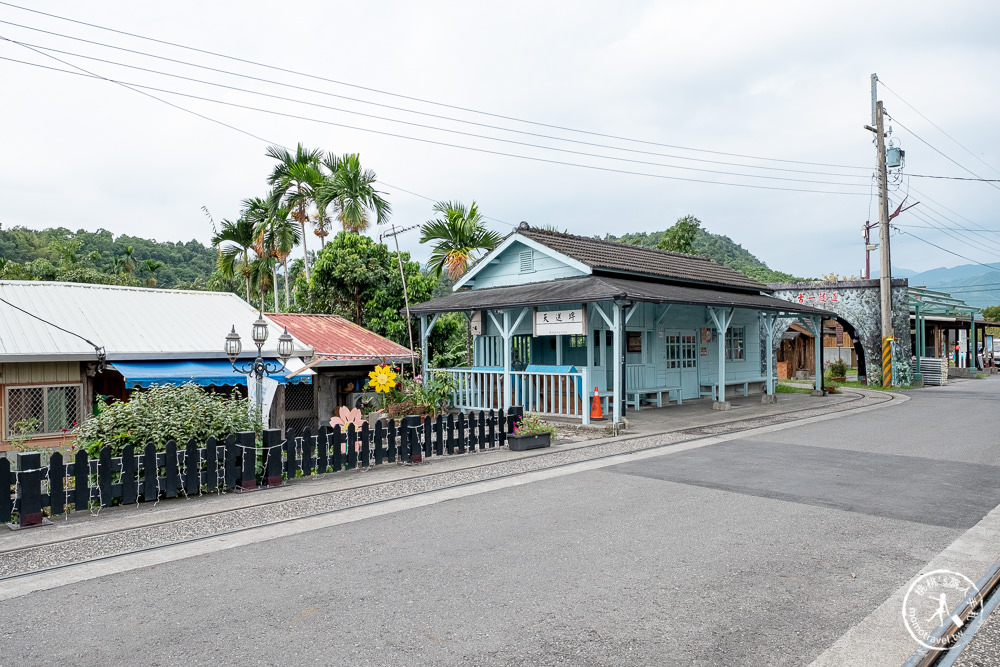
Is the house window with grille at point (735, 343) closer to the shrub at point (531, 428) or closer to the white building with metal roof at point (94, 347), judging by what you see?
the shrub at point (531, 428)

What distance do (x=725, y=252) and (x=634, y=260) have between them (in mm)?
54084

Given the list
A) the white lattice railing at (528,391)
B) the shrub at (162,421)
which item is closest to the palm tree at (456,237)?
the white lattice railing at (528,391)

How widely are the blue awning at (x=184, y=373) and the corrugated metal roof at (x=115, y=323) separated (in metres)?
0.15

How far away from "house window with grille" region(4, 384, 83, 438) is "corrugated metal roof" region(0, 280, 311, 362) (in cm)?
69

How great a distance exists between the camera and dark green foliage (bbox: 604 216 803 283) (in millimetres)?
54812

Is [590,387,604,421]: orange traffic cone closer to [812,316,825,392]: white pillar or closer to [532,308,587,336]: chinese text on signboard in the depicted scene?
[532,308,587,336]: chinese text on signboard

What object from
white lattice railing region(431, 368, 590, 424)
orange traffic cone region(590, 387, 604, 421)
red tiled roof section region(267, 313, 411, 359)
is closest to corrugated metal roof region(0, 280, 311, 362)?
red tiled roof section region(267, 313, 411, 359)

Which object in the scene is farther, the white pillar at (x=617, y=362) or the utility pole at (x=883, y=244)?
the utility pole at (x=883, y=244)

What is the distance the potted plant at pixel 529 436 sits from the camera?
1102 centimetres

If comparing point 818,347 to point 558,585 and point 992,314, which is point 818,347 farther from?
point 992,314

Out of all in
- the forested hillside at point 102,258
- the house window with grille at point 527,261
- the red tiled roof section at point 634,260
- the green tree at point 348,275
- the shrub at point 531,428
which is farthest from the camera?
the forested hillside at point 102,258

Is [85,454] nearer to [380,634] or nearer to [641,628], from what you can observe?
[380,634]

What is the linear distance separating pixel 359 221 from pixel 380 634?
66.6 ft

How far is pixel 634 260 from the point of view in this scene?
1883 centimetres
